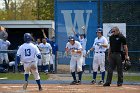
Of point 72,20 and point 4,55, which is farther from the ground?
point 72,20

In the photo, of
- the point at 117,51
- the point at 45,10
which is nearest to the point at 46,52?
the point at 117,51

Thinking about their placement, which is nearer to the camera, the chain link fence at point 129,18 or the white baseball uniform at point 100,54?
the white baseball uniform at point 100,54

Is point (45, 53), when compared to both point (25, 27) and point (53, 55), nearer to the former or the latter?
point (53, 55)

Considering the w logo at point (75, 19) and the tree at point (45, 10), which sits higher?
the tree at point (45, 10)

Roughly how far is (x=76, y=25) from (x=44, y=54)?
7.73 ft

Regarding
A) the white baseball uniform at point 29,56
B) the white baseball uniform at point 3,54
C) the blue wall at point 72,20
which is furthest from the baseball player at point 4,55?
the white baseball uniform at point 29,56

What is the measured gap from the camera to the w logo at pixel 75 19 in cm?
2347

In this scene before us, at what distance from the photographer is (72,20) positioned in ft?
77.3

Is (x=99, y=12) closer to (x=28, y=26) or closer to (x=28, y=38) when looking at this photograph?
(x=28, y=26)

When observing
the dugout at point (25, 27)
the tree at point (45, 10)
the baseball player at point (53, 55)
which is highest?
the tree at point (45, 10)

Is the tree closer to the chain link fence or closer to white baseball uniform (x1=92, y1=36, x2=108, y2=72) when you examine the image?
the chain link fence

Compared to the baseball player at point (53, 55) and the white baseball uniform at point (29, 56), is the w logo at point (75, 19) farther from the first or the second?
the white baseball uniform at point (29, 56)

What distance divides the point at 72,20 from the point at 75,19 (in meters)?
0.17

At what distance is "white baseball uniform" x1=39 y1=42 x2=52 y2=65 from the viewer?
22375 millimetres
